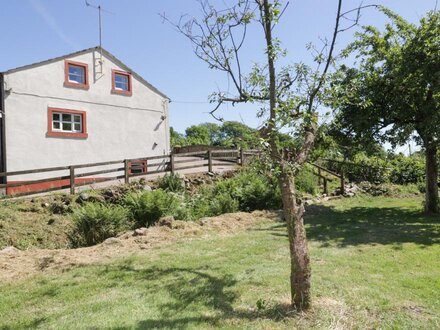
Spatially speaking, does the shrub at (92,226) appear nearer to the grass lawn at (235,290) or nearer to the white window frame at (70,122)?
the grass lawn at (235,290)

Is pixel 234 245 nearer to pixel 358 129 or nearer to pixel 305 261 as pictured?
pixel 305 261

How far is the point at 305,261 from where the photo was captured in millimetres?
4316

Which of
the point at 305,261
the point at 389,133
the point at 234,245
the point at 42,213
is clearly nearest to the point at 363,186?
the point at 389,133

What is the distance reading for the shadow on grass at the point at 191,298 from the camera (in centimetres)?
413

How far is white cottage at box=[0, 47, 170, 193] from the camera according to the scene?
15898 millimetres

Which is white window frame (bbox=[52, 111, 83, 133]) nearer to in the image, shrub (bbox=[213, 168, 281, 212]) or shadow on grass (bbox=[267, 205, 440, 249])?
shrub (bbox=[213, 168, 281, 212])

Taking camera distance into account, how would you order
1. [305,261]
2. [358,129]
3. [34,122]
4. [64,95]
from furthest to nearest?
1. [64,95]
2. [34,122]
3. [358,129]
4. [305,261]

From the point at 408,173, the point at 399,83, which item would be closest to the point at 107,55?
the point at 399,83

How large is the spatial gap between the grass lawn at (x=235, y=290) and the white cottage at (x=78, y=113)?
11.5 m

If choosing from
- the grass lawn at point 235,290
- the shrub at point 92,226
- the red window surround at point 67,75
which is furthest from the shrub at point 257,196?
the red window surround at point 67,75

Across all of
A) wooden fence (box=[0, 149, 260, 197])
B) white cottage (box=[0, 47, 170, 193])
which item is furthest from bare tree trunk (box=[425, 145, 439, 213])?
white cottage (box=[0, 47, 170, 193])

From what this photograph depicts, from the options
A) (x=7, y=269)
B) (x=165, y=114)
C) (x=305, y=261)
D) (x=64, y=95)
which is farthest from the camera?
(x=165, y=114)

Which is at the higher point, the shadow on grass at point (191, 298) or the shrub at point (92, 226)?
the shrub at point (92, 226)

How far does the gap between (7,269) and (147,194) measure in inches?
194
